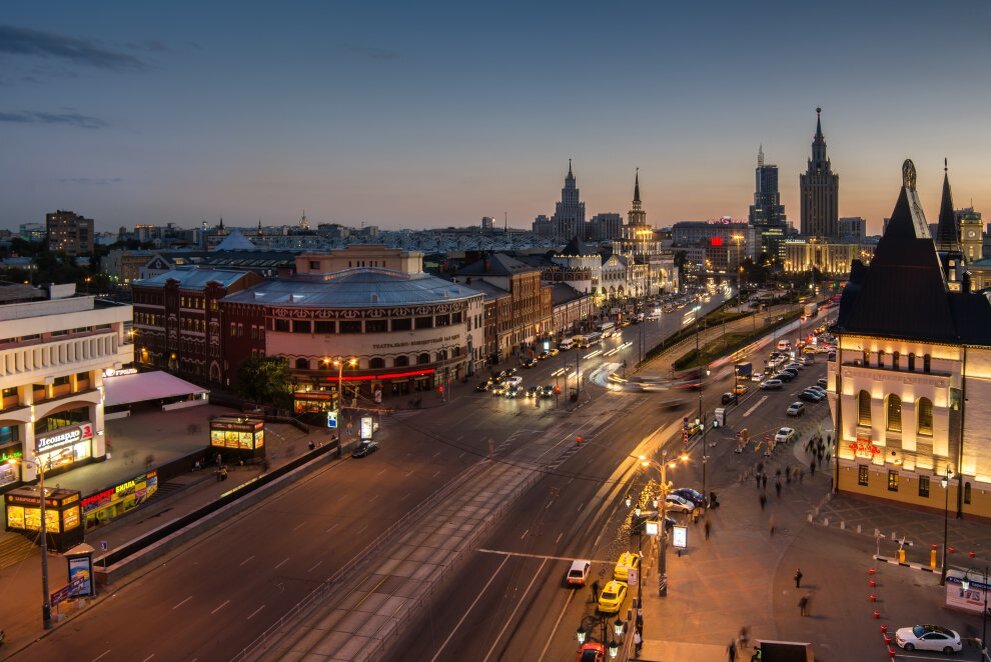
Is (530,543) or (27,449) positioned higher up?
(27,449)

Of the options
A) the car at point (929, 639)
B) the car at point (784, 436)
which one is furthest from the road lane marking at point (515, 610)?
the car at point (784, 436)

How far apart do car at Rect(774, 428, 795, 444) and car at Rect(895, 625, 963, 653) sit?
30174mm

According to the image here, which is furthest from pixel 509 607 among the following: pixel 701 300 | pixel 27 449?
pixel 701 300

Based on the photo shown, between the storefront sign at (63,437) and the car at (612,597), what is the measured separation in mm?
36554

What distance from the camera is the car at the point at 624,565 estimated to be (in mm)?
36062

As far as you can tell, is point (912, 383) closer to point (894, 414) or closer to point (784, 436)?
point (894, 414)

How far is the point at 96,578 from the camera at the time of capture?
123 ft

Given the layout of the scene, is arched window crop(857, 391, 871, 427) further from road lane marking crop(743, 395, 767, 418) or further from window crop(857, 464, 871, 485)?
road lane marking crop(743, 395, 767, 418)

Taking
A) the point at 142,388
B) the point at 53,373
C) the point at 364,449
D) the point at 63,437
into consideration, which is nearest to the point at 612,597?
the point at 364,449

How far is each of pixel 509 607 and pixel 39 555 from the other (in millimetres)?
25007

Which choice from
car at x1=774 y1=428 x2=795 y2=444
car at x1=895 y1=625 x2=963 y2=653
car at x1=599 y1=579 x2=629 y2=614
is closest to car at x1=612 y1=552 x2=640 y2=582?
car at x1=599 y1=579 x2=629 y2=614

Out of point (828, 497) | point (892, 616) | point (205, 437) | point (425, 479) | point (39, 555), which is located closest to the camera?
point (892, 616)

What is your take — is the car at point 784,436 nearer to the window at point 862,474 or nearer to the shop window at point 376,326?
the window at point 862,474

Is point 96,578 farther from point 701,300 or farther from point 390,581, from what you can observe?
point 701,300
